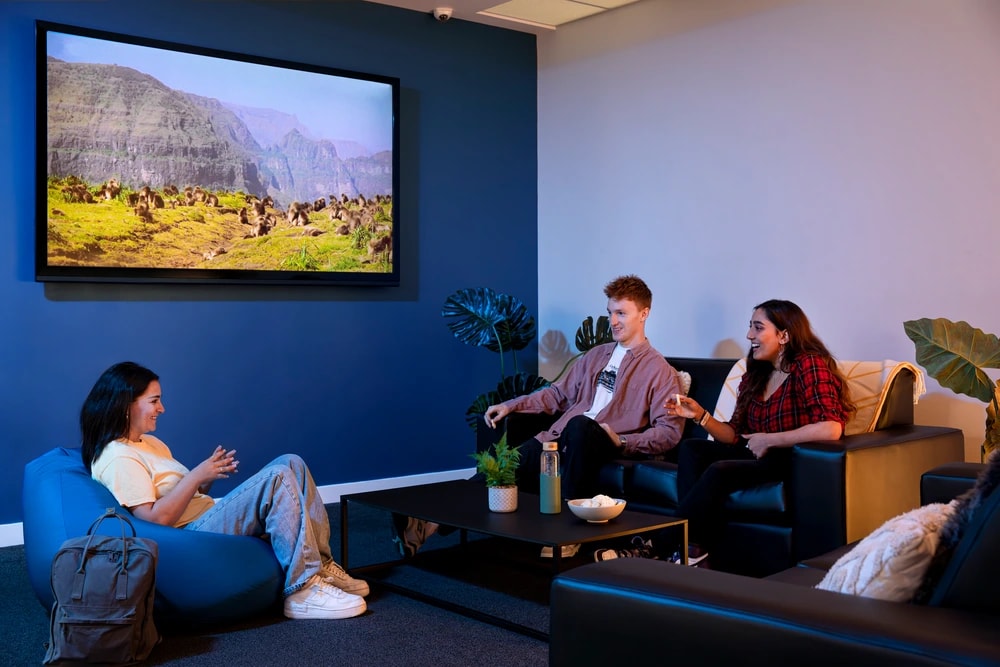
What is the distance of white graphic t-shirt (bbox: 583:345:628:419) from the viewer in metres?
4.56

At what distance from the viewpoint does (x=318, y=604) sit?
11.0 ft

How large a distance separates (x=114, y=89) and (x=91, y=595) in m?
2.71

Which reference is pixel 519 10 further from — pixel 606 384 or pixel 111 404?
pixel 111 404

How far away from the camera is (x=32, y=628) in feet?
10.6

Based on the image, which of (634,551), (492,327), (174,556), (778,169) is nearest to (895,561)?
(634,551)

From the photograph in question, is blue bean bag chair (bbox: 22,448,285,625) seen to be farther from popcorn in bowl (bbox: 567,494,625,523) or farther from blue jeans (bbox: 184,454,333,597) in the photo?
popcorn in bowl (bbox: 567,494,625,523)

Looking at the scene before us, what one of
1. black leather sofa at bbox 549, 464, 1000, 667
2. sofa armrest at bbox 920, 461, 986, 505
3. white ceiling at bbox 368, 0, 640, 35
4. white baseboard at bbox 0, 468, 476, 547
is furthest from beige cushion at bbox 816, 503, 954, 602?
white ceiling at bbox 368, 0, 640, 35

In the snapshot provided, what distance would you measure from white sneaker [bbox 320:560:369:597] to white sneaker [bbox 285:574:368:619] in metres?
0.06

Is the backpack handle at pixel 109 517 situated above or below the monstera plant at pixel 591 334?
below

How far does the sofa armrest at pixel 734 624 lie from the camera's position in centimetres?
138

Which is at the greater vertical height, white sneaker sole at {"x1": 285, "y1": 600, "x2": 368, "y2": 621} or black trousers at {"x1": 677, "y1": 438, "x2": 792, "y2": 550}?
black trousers at {"x1": 677, "y1": 438, "x2": 792, "y2": 550}

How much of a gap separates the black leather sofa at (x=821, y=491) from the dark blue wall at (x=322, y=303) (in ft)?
5.94

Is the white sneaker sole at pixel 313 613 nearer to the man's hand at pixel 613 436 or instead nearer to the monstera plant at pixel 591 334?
the man's hand at pixel 613 436

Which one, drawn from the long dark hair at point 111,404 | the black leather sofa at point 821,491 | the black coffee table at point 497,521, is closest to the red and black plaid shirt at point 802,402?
the black leather sofa at point 821,491
